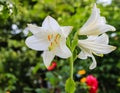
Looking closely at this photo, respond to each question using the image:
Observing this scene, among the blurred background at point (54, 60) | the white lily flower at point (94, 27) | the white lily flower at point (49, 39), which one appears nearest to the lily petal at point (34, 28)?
the white lily flower at point (49, 39)

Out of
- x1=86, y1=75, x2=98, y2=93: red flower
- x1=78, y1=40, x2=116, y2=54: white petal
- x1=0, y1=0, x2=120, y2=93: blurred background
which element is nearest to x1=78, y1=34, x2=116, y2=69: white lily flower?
x1=78, y1=40, x2=116, y2=54: white petal

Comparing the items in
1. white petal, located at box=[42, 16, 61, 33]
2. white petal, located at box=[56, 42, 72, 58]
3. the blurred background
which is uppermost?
white petal, located at box=[42, 16, 61, 33]

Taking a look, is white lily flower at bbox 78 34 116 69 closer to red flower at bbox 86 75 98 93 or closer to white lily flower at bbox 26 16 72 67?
white lily flower at bbox 26 16 72 67

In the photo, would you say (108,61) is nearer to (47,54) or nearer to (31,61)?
(31,61)

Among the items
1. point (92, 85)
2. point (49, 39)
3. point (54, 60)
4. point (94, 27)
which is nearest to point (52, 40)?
point (49, 39)

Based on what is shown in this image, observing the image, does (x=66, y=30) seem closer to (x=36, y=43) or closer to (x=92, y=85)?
(x=36, y=43)

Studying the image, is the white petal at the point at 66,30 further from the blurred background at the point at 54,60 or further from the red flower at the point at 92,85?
the red flower at the point at 92,85

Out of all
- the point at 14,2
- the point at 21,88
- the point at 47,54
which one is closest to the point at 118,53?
the point at 21,88
